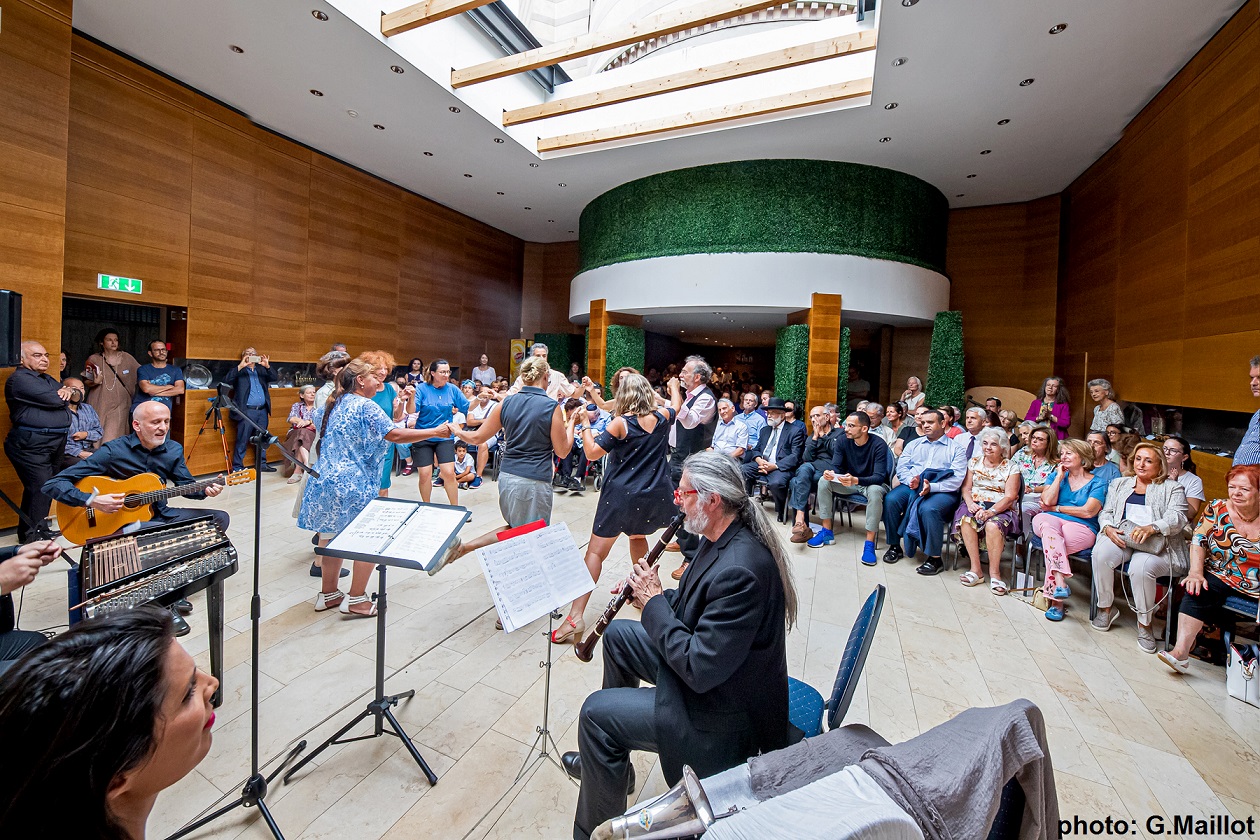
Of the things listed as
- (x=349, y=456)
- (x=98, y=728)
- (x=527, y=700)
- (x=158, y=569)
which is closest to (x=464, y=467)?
(x=349, y=456)

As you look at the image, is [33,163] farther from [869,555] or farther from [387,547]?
[869,555]

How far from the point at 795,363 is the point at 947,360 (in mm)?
2758

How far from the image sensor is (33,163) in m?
4.65

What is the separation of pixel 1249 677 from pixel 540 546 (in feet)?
11.5

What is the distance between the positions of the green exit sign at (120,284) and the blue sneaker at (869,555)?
8.35m

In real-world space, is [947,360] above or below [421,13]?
below

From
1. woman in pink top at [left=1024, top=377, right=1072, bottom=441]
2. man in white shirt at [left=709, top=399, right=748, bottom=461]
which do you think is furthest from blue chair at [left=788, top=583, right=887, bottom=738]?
woman in pink top at [left=1024, top=377, right=1072, bottom=441]

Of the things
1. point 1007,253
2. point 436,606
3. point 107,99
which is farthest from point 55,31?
point 1007,253

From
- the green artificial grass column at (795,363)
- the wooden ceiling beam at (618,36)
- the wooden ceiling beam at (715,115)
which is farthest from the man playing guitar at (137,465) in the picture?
the green artificial grass column at (795,363)

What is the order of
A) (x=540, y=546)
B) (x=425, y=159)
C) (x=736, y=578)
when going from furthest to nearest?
(x=425, y=159), (x=540, y=546), (x=736, y=578)

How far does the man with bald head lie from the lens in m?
4.31

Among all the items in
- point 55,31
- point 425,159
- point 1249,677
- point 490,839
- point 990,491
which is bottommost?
point 490,839

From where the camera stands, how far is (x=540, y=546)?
6.64 ft

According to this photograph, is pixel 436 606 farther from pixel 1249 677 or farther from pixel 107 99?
pixel 107 99
